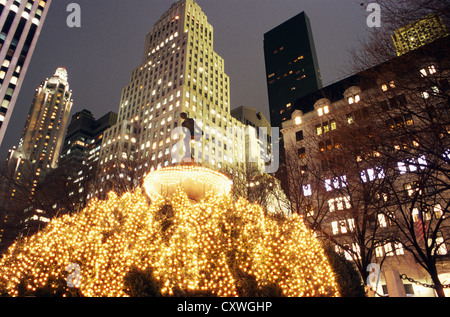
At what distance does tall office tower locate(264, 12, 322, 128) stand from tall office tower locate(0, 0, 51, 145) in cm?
9830

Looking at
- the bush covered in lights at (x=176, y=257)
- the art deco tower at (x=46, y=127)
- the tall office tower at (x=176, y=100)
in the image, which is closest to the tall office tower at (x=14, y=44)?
the tall office tower at (x=176, y=100)

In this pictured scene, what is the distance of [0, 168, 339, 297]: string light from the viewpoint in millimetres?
8422

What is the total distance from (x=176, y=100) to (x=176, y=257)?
227 feet

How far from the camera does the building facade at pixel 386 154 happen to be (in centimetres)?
805

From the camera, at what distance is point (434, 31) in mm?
7551

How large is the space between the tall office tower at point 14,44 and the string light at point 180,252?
229ft

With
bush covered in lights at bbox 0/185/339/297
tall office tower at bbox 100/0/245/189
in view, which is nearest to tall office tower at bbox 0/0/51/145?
tall office tower at bbox 100/0/245/189

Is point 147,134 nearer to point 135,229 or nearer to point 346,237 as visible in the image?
point 346,237

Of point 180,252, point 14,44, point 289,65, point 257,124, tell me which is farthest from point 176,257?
point 289,65

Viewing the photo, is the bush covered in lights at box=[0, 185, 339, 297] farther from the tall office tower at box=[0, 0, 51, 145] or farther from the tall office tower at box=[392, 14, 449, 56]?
the tall office tower at box=[0, 0, 51, 145]

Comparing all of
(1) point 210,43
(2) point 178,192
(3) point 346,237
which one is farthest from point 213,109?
(2) point 178,192

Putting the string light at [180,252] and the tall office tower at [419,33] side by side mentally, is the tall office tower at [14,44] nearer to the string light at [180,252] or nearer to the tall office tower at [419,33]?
the string light at [180,252]

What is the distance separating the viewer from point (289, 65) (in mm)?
141250

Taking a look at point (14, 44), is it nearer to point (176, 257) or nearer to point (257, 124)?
point (176, 257)
